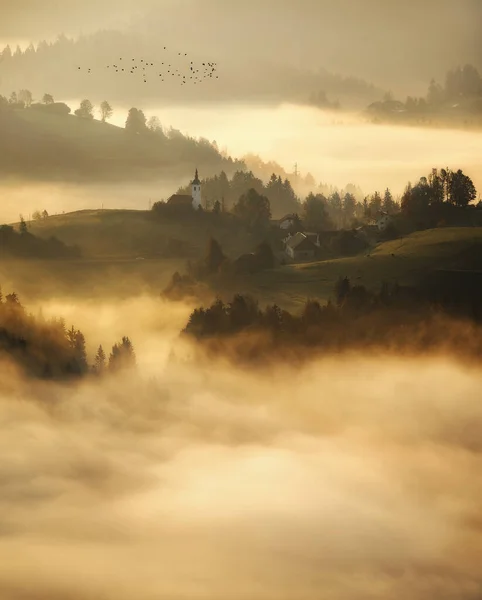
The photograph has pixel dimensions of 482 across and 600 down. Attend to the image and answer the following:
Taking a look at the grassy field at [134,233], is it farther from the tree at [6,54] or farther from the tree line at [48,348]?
the tree at [6,54]

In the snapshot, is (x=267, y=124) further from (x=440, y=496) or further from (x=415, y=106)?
(x=440, y=496)

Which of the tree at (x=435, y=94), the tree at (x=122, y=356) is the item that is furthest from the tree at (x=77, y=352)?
the tree at (x=435, y=94)

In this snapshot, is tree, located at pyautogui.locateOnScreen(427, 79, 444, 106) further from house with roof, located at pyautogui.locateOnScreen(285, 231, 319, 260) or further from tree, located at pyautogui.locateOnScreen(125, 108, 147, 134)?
tree, located at pyautogui.locateOnScreen(125, 108, 147, 134)

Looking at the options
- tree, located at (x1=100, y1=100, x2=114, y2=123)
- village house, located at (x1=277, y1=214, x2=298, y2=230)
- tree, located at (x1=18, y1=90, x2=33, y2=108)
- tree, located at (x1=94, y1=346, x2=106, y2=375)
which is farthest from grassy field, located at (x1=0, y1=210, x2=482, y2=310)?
tree, located at (x1=18, y1=90, x2=33, y2=108)

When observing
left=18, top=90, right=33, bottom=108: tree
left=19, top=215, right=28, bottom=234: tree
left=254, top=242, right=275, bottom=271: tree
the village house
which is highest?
left=18, top=90, right=33, bottom=108: tree

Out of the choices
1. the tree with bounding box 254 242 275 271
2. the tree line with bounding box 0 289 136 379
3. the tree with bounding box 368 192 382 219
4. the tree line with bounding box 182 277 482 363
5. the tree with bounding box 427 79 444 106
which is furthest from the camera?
the tree with bounding box 427 79 444 106

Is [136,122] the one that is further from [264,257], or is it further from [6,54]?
[264,257]

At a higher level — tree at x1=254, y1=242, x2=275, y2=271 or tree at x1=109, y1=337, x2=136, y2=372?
tree at x1=254, y1=242, x2=275, y2=271

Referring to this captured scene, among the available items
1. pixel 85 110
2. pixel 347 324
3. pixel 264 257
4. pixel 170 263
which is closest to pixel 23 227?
pixel 85 110
